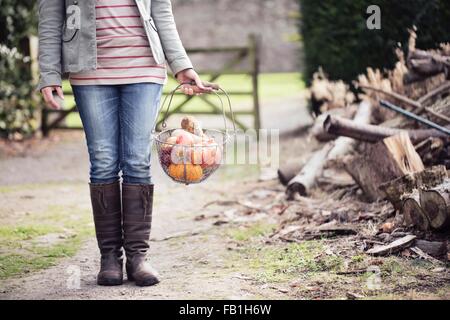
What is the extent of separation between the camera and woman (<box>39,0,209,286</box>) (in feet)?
12.4

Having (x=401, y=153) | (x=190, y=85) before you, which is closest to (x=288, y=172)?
(x=401, y=153)

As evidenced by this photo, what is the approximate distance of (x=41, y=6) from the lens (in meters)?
3.79

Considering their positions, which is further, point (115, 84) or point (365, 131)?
point (365, 131)

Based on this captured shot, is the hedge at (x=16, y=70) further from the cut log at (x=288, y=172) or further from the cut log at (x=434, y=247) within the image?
the cut log at (x=434, y=247)

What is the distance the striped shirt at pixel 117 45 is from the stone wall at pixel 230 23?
18.2m

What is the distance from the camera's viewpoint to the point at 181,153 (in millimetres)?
3871

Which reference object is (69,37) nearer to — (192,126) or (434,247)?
(192,126)

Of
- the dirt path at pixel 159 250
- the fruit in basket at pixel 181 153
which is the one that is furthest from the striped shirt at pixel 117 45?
the dirt path at pixel 159 250

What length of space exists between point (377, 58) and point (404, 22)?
2.61 feet

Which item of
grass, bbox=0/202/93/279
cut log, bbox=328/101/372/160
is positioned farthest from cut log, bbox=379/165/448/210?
grass, bbox=0/202/93/279

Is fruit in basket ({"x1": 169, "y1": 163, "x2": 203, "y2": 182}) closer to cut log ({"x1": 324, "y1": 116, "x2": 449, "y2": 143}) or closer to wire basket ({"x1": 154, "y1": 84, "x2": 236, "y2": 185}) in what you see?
wire basket ({"x1": 154, "y1": 84, "x2": 236, "y2": 185})

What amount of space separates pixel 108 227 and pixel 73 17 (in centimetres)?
116

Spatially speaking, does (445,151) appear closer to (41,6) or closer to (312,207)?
(312,207)
